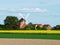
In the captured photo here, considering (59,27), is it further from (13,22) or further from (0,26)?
(13,22)

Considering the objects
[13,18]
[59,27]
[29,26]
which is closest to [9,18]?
[13,18]

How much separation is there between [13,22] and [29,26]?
1766 cm

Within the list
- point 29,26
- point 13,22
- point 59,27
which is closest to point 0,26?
point 29,26

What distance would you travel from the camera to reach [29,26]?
8650 cm

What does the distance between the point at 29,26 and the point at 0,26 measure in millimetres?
11359

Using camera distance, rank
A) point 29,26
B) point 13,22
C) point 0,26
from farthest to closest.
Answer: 1. point 13,22
2. point 29,26
3. point 0,26

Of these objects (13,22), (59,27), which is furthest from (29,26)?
(13,22)

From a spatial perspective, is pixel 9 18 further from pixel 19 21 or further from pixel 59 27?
pixel 59 27

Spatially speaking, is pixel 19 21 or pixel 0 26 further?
pixel 19 21

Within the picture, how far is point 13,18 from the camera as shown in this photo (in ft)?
352

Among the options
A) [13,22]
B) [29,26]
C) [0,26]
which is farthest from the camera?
[13,22]

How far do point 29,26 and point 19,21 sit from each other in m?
21.7

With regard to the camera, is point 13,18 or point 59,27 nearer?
point 59,27

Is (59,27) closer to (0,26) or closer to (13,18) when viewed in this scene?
(0,26)
